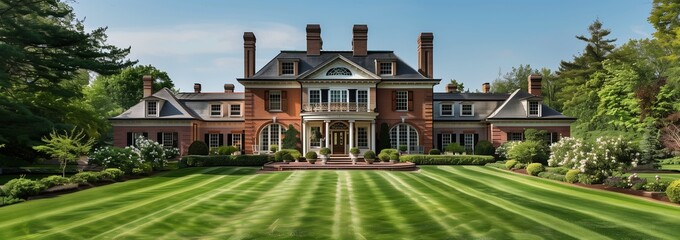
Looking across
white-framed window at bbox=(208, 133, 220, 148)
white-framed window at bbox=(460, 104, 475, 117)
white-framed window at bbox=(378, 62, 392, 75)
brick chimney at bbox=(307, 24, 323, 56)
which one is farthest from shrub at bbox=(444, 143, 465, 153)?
white-framed window at bbox=(208, 133, 220, 148)

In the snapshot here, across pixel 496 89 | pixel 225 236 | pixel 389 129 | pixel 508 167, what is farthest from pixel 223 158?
pixel 496 89

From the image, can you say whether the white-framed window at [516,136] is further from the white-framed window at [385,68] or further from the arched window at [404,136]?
the white-framed window at [385,68]

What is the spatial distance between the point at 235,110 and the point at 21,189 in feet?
93.9

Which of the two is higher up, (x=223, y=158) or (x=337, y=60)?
(x=337, y=60)

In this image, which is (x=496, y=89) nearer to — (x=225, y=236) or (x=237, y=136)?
(x=237, y=136)

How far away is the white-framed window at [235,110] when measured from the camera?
43.8m

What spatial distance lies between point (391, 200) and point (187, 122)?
3048 centimetres

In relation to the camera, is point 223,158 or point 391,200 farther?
point 223,158

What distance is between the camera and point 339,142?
126 feet

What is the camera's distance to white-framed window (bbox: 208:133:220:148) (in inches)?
1713

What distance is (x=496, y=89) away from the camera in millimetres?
82250

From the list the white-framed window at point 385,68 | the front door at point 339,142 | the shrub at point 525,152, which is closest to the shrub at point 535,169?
the shrub at point 525,152

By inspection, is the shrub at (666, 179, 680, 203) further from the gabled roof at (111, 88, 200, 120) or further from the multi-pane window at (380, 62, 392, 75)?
the gabled roof at (111, 88, 200, 120)

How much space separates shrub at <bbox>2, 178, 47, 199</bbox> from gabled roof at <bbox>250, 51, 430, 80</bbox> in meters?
23.6
